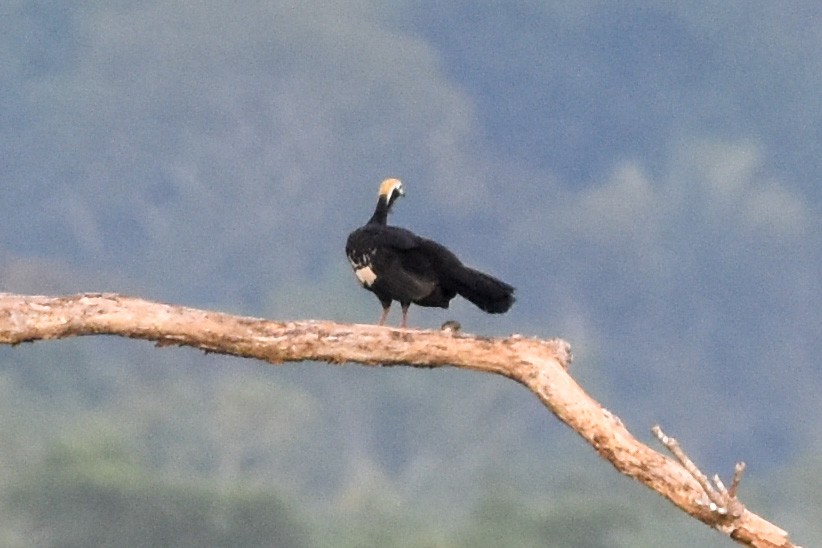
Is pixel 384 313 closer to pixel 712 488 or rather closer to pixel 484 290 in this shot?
pixel 484 290

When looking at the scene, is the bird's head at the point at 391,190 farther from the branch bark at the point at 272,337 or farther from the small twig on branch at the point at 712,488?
the small twig on branch at the point at 712,488

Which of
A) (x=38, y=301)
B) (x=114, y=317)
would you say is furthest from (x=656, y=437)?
(x=38, y=301)

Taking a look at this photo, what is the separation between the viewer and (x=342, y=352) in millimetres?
8367

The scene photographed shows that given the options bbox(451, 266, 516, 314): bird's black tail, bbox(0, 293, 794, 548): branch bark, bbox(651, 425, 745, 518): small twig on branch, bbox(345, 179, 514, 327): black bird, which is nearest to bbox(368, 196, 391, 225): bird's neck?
bbox(345, 179, 514, 327): black bird

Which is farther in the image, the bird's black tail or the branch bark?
the bird's black tail

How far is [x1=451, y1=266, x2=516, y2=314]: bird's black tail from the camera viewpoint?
8.67 meters

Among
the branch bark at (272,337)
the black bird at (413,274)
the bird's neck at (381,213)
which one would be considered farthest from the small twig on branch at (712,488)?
the bird's neck at (381,213)

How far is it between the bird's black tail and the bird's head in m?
1.81

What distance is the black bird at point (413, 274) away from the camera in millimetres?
8781

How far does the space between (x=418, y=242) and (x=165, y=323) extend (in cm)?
200

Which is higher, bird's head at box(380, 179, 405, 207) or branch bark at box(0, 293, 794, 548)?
bird's head at box(380, 179, 405, 207)

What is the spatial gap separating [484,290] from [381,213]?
2006 mm

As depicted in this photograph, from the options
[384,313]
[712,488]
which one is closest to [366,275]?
[384,313]

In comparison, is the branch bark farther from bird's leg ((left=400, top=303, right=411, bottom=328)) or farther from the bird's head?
the bird's head
